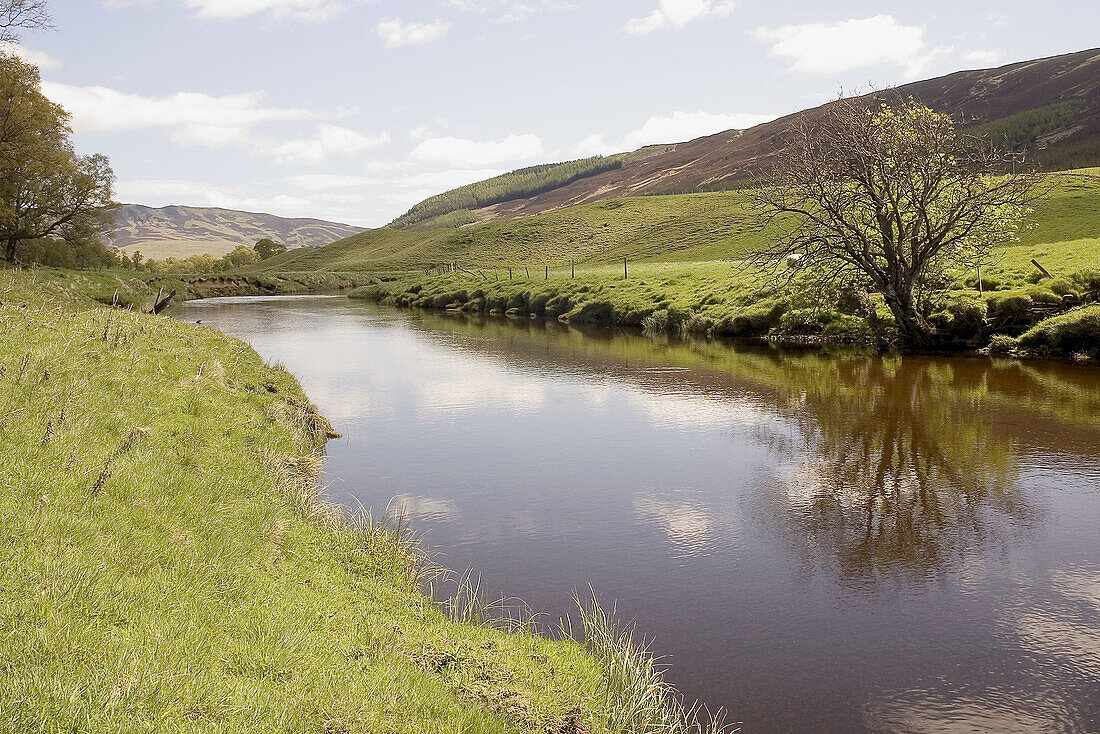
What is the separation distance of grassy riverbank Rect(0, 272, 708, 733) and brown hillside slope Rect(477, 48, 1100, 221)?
104337mm

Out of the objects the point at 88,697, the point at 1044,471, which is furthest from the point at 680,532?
the point at 88,697

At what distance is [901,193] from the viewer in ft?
84.5

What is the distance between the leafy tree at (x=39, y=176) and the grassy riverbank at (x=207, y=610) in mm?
35299

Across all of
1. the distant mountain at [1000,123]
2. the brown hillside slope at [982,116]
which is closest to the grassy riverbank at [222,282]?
the brown hillside slope at [982,116]

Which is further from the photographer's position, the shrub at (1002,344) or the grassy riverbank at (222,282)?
the grassy riverbank at (222,282)

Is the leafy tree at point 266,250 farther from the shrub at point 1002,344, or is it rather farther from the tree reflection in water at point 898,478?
the tree reflection in water at point 898,478

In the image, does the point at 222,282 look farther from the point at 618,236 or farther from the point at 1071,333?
the point at 1071,333

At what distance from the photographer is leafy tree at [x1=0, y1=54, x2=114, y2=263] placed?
38.6 meters

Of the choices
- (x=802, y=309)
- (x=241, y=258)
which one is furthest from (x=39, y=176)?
(x=241, y=258)

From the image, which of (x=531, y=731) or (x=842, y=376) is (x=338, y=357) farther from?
(x=531, y=731)

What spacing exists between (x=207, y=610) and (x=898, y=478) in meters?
11.6

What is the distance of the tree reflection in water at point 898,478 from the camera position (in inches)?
423

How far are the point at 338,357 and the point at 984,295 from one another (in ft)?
78.9

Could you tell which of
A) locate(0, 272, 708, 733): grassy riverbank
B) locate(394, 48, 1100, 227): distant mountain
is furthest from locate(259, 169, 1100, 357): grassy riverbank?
locate(0, 272, 708, 733): grassy riverbank
